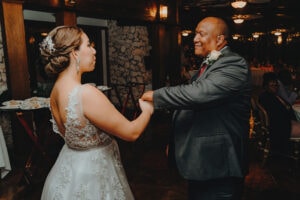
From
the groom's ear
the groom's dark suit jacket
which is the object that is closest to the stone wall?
the groom's ear

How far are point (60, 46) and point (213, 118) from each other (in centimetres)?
100

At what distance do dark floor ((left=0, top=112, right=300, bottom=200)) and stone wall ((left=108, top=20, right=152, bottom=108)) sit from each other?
3887 millimetres

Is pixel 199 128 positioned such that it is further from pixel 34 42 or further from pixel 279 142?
pixel 34 42

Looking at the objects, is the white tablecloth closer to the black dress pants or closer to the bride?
the bride

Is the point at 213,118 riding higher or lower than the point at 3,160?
higher

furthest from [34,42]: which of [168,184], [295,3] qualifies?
[295,3]

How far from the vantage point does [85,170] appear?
191cm

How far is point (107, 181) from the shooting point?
1.95 metres

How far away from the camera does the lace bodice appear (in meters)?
1.75

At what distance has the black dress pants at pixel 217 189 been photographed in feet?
6.50

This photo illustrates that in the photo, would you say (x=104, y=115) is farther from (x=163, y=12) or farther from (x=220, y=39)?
(x=163, y=12)

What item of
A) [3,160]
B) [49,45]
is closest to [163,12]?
[3,160]

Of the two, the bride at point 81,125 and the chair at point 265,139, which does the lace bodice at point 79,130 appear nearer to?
the bride at point 81,125

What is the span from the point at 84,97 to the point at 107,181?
1.97ft
